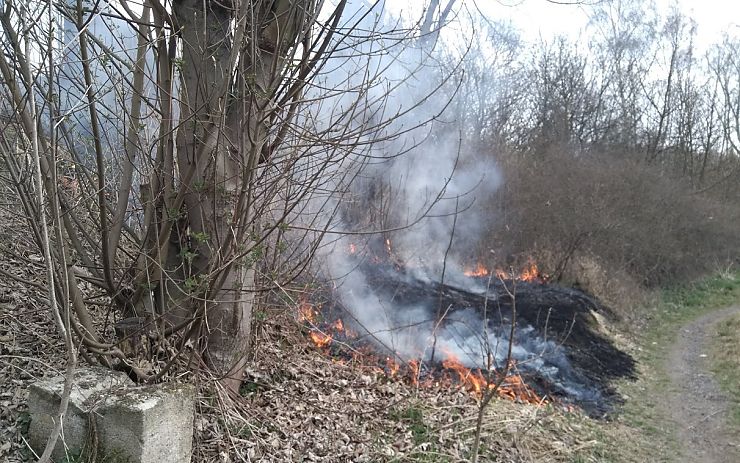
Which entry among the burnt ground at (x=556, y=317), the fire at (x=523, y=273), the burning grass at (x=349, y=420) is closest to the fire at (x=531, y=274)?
the fire at (x=523, y=273)

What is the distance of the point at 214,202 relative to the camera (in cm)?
456

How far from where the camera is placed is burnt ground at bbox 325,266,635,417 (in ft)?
27.3

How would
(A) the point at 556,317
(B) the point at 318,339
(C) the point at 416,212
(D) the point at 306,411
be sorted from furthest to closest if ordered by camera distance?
1. (C) the point at 416,212
2. (A) the point at 556,317
3. (B) the point at 318,339
4. (D) the point at 306,411

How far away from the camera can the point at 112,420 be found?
150 inches

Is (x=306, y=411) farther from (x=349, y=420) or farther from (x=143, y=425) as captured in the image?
(x=143, y=425)

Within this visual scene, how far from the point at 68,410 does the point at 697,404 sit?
798cm

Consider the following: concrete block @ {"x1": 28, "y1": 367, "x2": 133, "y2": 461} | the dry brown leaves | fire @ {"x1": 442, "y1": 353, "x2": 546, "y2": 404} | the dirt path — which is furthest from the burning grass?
the dirt path

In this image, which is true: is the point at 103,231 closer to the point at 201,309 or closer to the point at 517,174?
the point at 201,309

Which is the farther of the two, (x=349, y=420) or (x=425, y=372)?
(x=425, y=372)

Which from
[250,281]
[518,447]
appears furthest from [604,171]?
[250,281]

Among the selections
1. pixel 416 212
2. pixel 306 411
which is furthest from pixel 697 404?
pixel 416 212

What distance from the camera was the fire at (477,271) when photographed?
595 inches

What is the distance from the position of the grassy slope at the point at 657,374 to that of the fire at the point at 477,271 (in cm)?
401

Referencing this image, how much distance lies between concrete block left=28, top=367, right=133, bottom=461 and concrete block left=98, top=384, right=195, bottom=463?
95 mm
